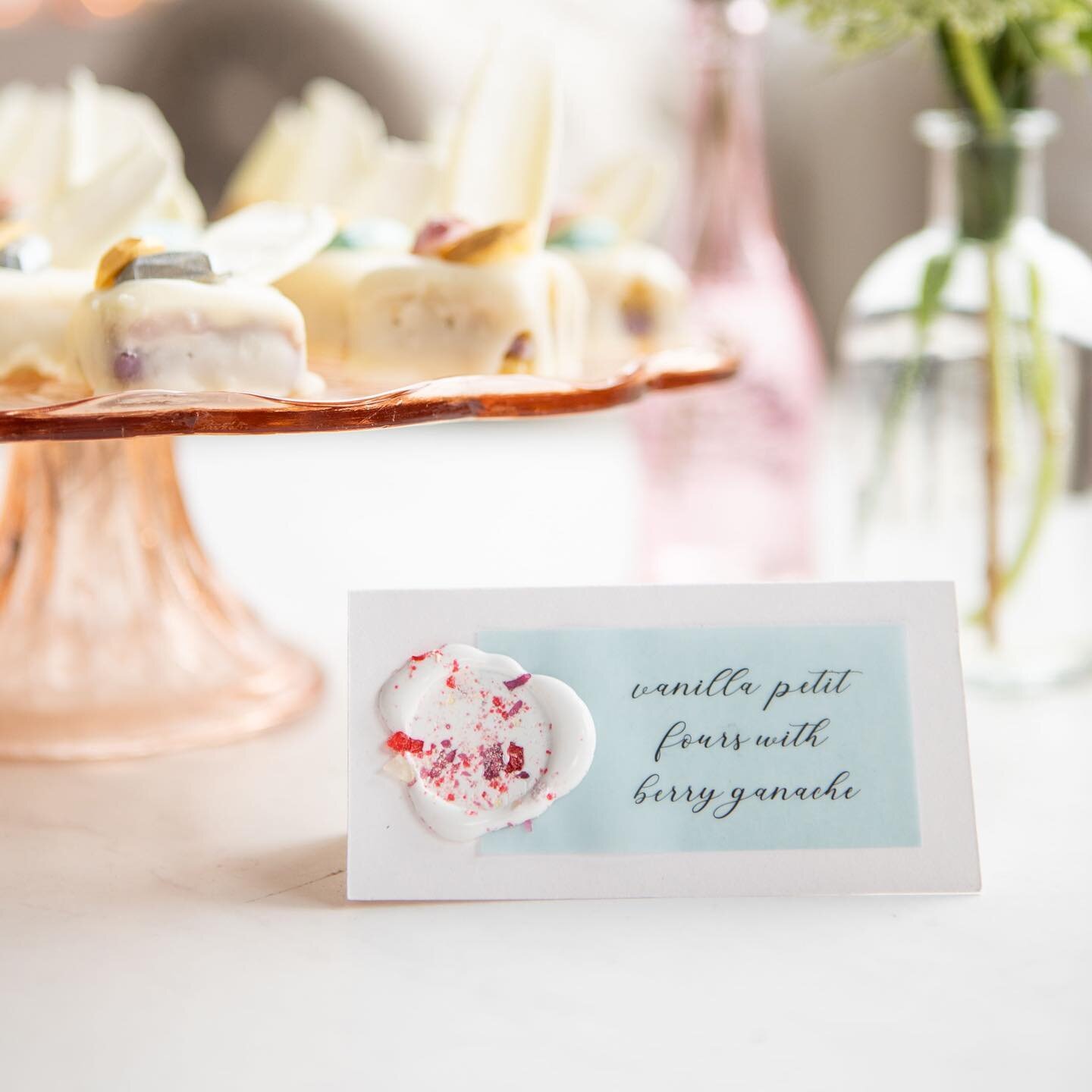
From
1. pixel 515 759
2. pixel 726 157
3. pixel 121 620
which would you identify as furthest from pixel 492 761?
pixel 726 157

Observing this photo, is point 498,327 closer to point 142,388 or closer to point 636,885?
point 142,388

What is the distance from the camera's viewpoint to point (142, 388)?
590mm

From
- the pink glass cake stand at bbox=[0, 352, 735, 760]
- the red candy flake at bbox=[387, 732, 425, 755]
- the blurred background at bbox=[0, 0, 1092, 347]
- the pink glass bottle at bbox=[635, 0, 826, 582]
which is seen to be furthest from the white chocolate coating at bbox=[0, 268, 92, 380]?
the blurred background at bbox=[0, 0, 1092, 347]

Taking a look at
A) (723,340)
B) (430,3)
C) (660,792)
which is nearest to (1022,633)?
(723,340)

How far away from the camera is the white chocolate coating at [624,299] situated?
828mm

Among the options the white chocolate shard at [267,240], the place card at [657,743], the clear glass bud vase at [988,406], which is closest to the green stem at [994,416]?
the clear glass bud vase at [988,406]

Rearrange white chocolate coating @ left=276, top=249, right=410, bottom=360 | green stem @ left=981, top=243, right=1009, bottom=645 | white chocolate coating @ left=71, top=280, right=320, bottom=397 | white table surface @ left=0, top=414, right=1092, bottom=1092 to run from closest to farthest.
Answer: white table surface @ left=0, top=414, right=1092, bottom=1092, white chocolate coating @ left=71, top=280, right=320, bottom=397, white chocolate coating @ left=276, top=249, right=410, bottom=360, green stem @ left=981, top=243, right=1009, bottom=645

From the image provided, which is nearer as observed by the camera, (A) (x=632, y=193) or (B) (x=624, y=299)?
(B) (x=624, y=299)

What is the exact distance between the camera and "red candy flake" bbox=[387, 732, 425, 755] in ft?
1.79

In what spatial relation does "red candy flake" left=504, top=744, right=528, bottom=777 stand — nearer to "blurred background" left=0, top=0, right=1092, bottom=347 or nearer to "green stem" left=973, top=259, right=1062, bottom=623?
"green stem" left=973, top=259, right=1062, bottom=623

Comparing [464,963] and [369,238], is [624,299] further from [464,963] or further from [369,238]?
[464,963]

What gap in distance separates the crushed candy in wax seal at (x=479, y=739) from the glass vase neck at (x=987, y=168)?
17.2 inches

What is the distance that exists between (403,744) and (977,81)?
516 mm

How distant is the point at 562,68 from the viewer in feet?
7.15
